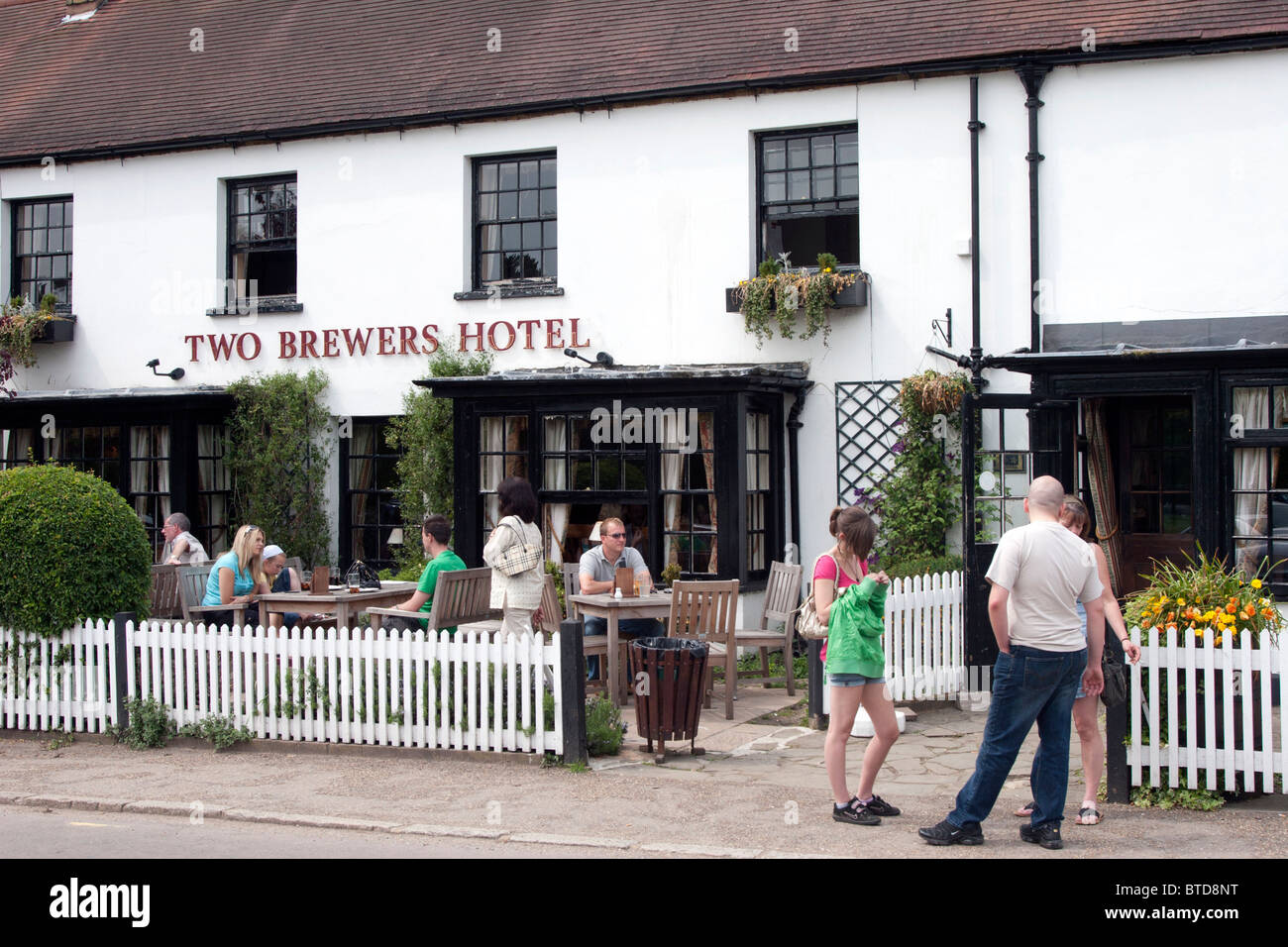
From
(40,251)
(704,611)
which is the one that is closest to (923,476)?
(704,611)

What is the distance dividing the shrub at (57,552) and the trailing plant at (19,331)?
7645 mm

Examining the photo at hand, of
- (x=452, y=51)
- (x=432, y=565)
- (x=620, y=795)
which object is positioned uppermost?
(x=452, y=51)

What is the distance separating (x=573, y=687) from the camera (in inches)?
356

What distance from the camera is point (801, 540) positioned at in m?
14.8

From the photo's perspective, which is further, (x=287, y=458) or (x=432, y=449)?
(x=287, y=458)

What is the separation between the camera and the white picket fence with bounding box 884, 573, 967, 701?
35.2 feet

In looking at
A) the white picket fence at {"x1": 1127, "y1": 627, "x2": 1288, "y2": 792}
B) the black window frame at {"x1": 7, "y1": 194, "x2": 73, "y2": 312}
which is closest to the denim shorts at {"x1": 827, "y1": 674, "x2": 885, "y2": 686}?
the white picket fence at {"x1": 1127, "y1": 627, "x2": 1288, "y2": 792}

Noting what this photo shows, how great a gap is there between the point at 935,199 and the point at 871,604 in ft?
24.6

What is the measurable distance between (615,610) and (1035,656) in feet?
15.3

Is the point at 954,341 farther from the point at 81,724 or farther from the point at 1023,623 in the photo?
the point at 81,724

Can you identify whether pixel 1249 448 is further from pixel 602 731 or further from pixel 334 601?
pixel 334 601

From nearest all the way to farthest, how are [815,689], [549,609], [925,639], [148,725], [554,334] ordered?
1. [148,725]
2. [815,689]
3. [925,639]
4. [549,609]
5. [554,334]

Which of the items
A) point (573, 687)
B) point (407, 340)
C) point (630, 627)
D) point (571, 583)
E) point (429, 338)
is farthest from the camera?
point (407, 340)

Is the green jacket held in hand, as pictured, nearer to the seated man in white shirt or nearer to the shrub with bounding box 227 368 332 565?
the seated man in white shirt
